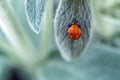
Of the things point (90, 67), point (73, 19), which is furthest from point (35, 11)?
point (90, 67)

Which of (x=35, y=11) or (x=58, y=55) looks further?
(x=58, y=55)

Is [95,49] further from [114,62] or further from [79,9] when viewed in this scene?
[79,9]

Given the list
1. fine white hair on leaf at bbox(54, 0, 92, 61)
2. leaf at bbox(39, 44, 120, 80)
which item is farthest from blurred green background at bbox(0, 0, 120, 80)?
fine white hair on leaf at bbox(54, 0, 92, 61)

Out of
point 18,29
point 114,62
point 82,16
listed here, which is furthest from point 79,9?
point 114,62

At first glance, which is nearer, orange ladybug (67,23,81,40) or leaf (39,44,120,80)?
orange ladybug (67,23,81,40)

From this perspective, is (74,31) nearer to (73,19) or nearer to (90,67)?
(73,19)

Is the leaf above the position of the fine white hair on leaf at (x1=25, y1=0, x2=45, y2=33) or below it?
above

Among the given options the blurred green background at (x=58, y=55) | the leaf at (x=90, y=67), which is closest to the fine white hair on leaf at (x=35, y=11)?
the blurred green background at (x=58, y=55)

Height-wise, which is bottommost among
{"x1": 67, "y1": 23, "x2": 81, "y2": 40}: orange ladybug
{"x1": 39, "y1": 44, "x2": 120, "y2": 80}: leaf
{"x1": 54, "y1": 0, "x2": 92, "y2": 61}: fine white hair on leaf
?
{"x1": 67, "y1": 23, "x2": 81, "y2": 40}: orange ladybug

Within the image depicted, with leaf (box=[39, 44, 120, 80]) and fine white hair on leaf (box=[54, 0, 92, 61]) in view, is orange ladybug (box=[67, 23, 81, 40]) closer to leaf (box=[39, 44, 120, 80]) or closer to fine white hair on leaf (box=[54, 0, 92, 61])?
fine white hair on leaf (box=[54, 0, 92, 61])
